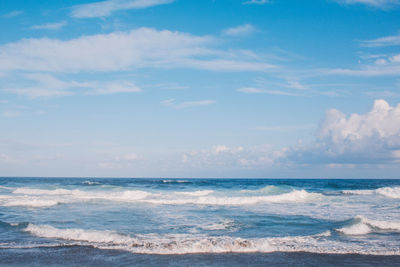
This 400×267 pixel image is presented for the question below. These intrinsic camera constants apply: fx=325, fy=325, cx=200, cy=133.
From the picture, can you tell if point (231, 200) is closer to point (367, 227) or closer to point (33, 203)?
point (367, 227)

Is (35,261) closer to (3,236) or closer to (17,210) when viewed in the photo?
(3,236)

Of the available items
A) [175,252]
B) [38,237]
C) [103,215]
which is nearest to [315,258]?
[175,252]

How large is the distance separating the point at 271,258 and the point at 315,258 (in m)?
1.22

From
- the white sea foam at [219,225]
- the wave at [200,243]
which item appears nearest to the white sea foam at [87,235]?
the wave at [200,243]

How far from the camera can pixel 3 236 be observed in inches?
468

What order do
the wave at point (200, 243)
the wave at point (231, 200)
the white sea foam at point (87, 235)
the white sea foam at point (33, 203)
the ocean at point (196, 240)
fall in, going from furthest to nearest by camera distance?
the wave at point (231, 200)
the white sea foam at point (33, 203)
the white sea foam at point (87, 235)
the wave at point (200, 243)
the ocean at point (196, 240)

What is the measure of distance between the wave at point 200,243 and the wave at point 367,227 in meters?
1.28

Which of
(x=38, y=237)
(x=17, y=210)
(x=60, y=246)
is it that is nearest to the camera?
(x=60, y=246)

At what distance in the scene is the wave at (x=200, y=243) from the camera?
9766 mm

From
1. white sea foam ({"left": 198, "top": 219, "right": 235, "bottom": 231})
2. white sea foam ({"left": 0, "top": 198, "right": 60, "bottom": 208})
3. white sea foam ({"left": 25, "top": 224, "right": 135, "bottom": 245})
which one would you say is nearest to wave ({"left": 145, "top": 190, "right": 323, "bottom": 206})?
white sea foam ({"left": 0, "top": 198, "right": 60, "bottom": 208})

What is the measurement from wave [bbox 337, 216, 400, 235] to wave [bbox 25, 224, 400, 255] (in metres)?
1.28

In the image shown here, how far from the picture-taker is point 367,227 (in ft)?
44.0

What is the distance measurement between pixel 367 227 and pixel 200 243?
7605 mm

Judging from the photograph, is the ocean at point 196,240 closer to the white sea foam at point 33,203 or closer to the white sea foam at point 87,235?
the white sea foam at point 87,235
